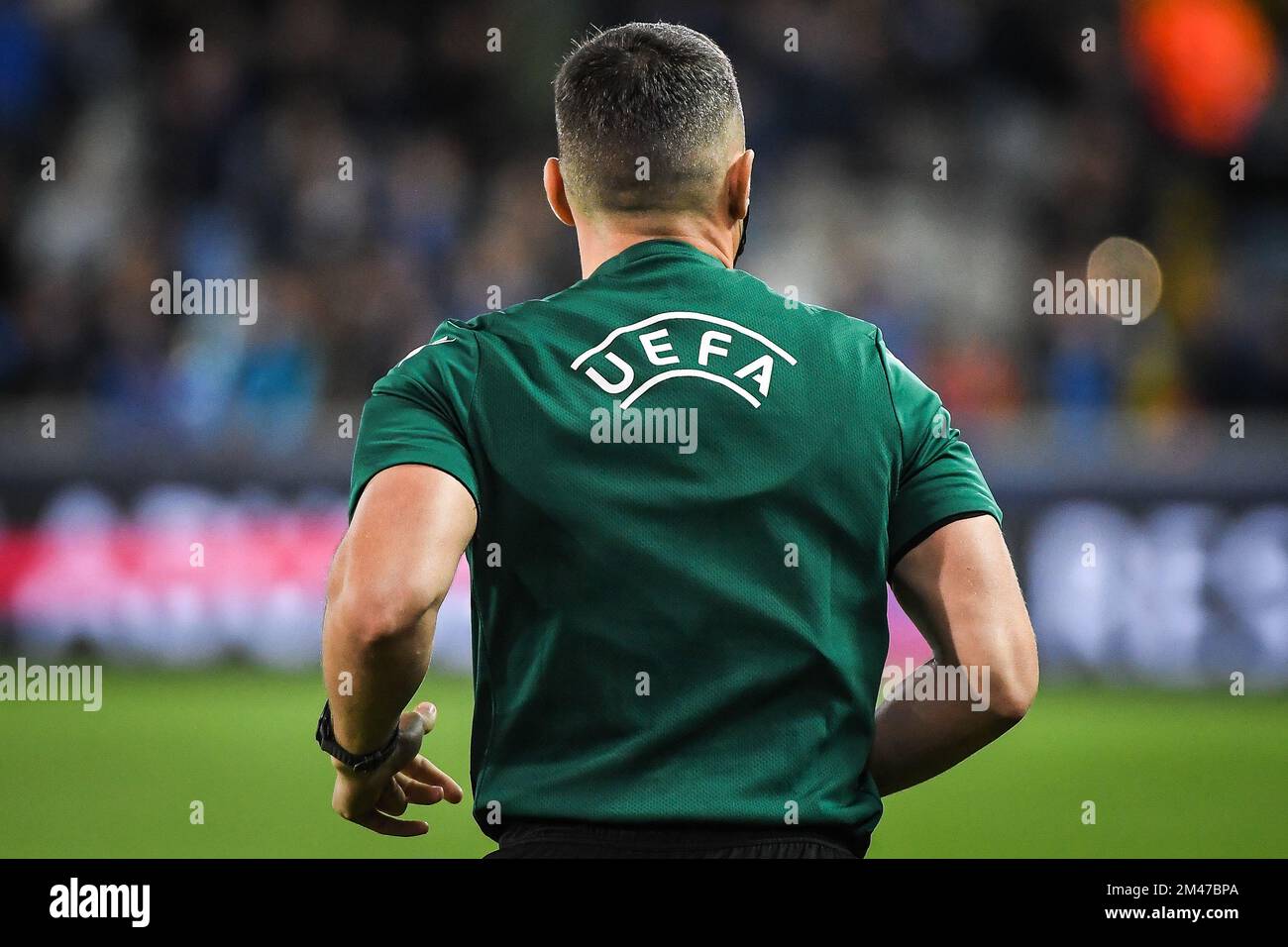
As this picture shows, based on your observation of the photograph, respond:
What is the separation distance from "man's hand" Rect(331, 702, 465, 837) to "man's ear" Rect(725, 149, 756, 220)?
2.70 feet

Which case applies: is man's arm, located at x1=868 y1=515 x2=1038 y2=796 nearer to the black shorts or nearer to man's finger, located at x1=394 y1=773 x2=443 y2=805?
the black shorts

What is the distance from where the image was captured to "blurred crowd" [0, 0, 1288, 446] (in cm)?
1192

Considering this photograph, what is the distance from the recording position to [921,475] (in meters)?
2.31

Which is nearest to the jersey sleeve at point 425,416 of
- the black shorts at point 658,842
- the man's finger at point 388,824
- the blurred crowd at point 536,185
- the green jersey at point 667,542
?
the green jersey at point 667,542

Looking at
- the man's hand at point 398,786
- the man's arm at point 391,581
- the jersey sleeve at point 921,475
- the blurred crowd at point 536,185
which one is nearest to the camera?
the man's arm at point 391,581

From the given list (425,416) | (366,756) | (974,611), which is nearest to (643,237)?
(425,416)

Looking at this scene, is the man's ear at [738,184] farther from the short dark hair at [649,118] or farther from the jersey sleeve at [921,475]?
the jersey sleeve at [921,475]

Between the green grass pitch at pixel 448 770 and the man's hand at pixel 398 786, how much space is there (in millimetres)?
3365

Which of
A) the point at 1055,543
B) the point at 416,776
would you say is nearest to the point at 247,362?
the point at 1055,543

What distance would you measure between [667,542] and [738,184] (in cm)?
58

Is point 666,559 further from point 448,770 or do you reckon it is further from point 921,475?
point 448,770

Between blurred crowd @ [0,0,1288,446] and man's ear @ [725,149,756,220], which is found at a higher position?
blurred crowd @ [0,0,1288,446]

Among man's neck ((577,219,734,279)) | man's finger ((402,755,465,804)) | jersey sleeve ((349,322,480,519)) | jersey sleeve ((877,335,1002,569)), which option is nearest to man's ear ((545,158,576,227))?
man's neck ((577,219,734,279))

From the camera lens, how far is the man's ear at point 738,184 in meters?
2.44
